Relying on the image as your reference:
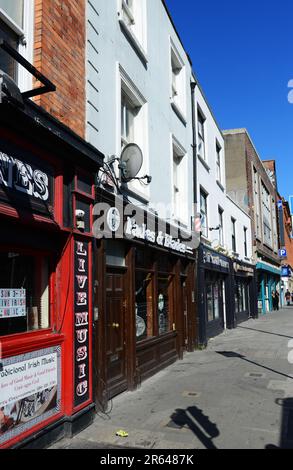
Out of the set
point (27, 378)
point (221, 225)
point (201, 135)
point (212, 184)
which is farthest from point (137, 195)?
point (221, 225)

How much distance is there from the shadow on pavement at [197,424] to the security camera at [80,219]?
2997 millimetres

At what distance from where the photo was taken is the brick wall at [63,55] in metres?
5.71

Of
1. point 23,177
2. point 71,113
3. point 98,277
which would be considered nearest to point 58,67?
point 71,113

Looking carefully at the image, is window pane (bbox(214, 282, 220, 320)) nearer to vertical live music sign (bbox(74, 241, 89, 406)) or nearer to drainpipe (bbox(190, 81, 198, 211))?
drainpipe (bbox(190, 81, 198, 211))

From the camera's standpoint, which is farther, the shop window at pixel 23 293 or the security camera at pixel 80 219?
the security camera at pixel 80 219

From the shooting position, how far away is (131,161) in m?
7.88

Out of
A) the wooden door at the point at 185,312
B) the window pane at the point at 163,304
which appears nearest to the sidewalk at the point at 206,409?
the window pane at the point at 163,304

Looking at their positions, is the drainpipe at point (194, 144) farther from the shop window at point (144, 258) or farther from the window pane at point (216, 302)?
the window pane at point (216, 302)

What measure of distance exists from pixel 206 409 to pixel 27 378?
2975 millimetres

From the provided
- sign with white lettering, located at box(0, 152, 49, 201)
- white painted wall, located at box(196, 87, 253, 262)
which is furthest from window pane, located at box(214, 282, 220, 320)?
sign with white lettering, located at box(0, 152, 49, 201)

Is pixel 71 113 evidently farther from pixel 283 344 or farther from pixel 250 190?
pixel 250 190

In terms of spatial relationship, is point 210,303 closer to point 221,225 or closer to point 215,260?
point 215,260

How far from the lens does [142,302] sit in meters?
9.19

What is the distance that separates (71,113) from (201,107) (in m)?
10.4
